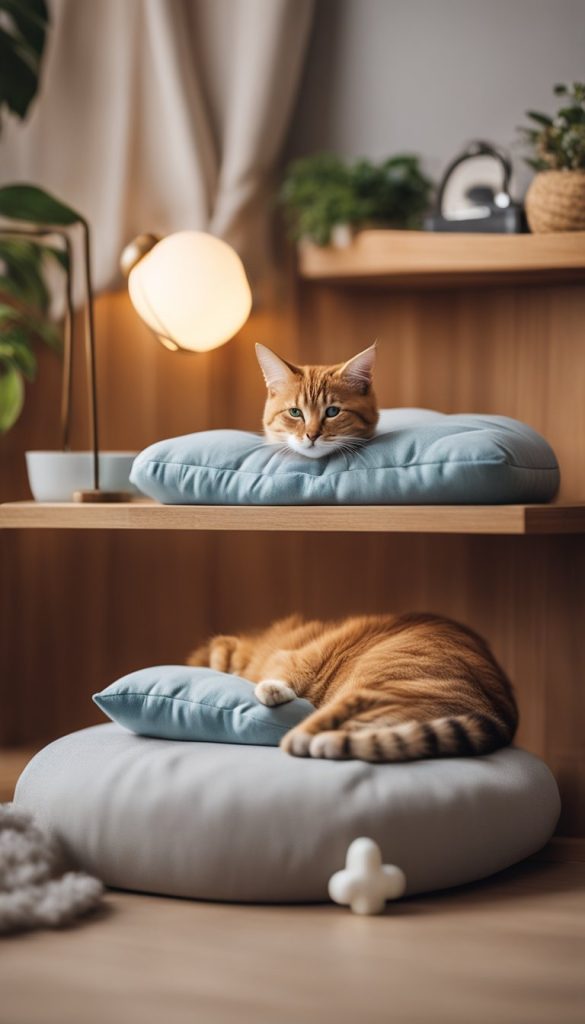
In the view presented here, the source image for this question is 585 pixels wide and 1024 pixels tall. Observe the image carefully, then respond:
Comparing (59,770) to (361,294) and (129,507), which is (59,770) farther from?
(361,294)

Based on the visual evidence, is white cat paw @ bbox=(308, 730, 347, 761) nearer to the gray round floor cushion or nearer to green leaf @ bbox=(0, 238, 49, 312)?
the gray round floor cushion

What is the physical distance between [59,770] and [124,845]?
0.62 feet

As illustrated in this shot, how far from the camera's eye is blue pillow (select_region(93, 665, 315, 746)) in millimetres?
1730

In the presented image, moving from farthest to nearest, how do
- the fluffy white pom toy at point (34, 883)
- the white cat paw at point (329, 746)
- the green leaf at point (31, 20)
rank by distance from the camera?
1. the green leaf at point (31, 20)
2. the white cat paw at point (329, 746)
3. the fluffy white pom toy at point (34, 883)

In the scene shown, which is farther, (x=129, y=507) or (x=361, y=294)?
(x=361, y=294)

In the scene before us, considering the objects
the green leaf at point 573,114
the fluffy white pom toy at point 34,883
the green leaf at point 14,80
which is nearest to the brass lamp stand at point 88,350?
the green leaf at point 14,80

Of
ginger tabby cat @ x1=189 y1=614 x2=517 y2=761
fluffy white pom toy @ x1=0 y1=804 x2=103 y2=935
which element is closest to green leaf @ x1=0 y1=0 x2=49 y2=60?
ginger tabby cat @ x1=189 y1=614 x2=517 y2=761

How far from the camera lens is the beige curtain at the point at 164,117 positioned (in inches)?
89.5

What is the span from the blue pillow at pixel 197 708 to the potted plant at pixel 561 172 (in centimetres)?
97

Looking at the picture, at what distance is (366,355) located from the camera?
1.79 metres

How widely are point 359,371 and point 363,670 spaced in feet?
1.59

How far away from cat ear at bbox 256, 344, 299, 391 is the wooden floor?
2.72 ft

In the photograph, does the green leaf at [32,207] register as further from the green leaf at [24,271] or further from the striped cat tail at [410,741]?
the striped cat tail at [410,741]

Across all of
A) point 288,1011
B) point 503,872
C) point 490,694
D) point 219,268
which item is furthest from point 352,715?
point 219,268
